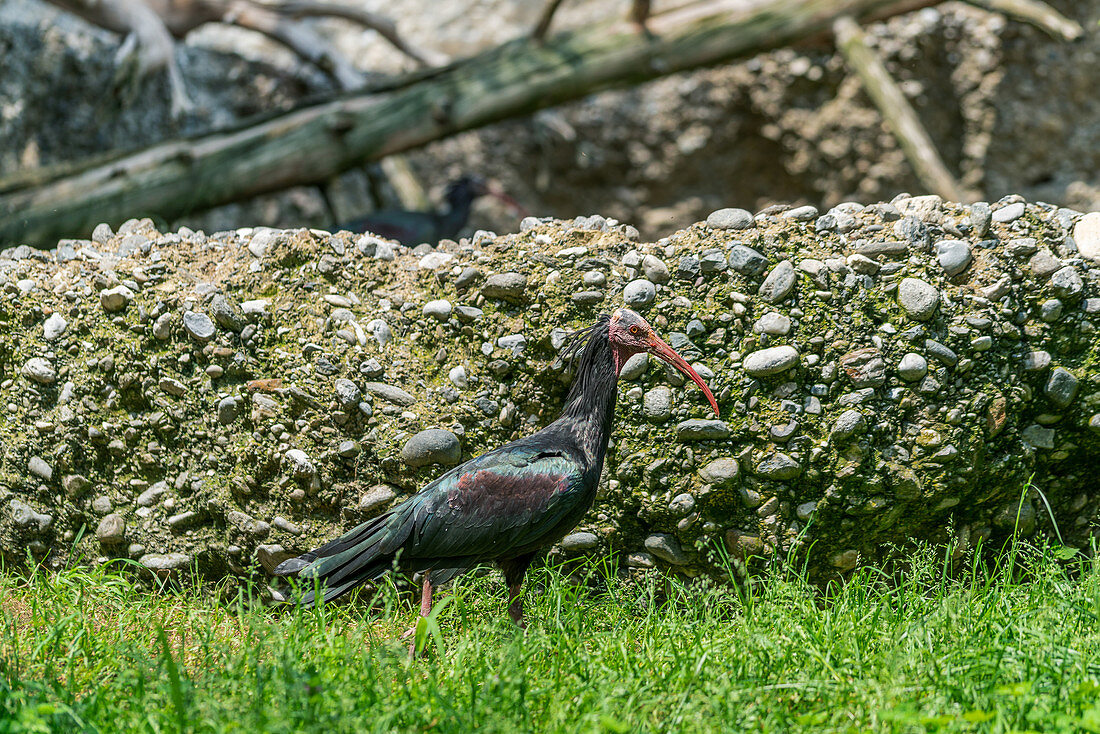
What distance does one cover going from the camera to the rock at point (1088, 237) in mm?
4090

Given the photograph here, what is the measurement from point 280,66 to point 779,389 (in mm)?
6837

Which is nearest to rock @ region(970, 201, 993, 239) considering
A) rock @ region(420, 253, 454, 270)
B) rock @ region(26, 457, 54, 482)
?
rock @ region(420, 253, 454, 270)

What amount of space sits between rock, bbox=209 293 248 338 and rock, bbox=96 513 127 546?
2.83ft

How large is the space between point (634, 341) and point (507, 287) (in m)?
0.69

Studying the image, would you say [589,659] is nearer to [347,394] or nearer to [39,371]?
[347,394]

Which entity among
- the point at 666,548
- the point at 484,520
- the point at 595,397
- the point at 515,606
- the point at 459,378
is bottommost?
the point at 666,548

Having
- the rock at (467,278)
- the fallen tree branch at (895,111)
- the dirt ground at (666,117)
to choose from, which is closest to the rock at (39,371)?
the rock at (467,278)

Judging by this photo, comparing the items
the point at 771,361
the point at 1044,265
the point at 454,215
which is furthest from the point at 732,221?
the point at 454,215

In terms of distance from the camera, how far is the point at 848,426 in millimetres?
3863

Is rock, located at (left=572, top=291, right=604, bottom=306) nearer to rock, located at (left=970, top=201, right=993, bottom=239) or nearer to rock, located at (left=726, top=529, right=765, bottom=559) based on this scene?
rock, located at (left=726, top=529, right=765, bottom=559)

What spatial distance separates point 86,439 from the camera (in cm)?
410

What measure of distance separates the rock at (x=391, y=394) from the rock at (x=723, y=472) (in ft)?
4.01

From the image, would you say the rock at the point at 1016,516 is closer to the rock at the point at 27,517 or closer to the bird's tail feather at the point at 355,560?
the bird's tail feather at the point at 355,560

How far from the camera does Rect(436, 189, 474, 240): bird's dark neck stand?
7677 mm
